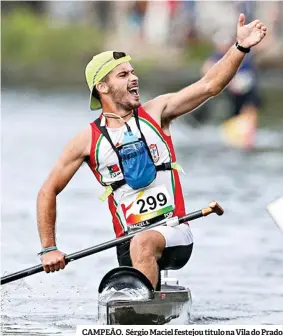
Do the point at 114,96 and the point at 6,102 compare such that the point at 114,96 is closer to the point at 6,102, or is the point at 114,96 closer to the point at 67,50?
the point at 6,102

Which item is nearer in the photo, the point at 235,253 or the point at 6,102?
the point at 235,253

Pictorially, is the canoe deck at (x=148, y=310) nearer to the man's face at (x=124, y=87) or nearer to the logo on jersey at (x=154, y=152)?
the logo on jersey at (x=154, y=152)

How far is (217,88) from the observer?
9875 millimetres

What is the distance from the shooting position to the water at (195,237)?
434 inches

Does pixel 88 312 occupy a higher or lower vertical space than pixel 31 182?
lower

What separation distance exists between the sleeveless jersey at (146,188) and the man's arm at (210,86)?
12 cm

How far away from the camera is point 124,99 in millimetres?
9836

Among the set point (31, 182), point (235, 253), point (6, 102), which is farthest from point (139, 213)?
point (6, 102)

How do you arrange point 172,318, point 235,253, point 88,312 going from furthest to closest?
point 235,253 < point 88,312 < point 172,318

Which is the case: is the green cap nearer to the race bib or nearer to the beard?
the beard

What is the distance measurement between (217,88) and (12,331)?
2185mm

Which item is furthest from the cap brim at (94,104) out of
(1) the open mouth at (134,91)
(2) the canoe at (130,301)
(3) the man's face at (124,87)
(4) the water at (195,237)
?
(4) the water at (195,237)

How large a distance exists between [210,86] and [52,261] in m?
1.58

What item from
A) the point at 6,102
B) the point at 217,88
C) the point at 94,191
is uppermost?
the point at 6,102
